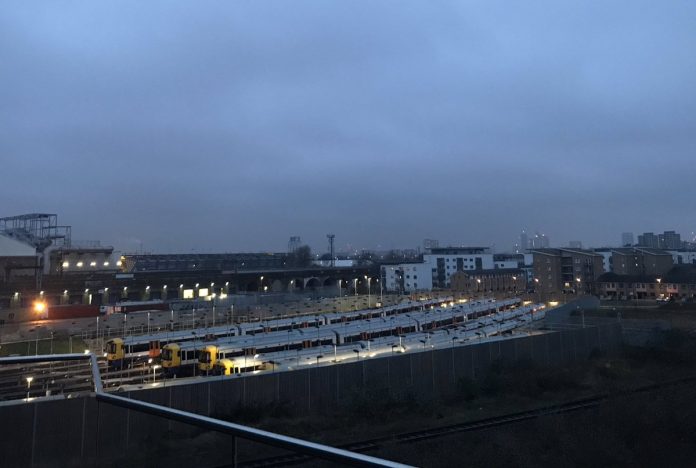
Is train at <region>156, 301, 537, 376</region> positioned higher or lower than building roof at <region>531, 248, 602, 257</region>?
lower

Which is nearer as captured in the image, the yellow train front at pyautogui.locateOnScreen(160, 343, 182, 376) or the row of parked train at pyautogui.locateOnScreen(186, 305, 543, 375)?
the row of parked train at pyautogui.locateOnScreen(186, 305, 543, 375)

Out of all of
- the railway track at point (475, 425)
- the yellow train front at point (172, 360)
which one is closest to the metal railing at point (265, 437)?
the railway track at point (475, 425)

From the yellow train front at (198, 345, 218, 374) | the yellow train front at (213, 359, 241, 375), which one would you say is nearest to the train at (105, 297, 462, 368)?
the yellow train front at (198, 345, 218, 374)

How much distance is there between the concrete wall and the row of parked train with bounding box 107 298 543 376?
100 inches

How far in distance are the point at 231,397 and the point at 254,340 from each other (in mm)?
4401

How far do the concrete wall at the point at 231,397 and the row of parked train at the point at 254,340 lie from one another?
2550 mm

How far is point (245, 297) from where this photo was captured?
2455 centimetres

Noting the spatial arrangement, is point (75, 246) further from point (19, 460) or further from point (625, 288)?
point (625, 288)

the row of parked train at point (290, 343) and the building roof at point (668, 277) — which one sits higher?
the building roof at point (668, 277)

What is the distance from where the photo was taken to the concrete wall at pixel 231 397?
7.26ft

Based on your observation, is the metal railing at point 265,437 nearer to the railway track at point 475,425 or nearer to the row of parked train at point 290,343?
the railway track at point 475,425

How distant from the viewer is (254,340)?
11.8 metres

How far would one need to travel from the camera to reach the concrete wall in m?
2.21

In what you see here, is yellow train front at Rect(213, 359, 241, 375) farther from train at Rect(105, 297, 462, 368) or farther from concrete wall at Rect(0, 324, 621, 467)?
concrete wall at Rect(0, 324, 621, 467)
